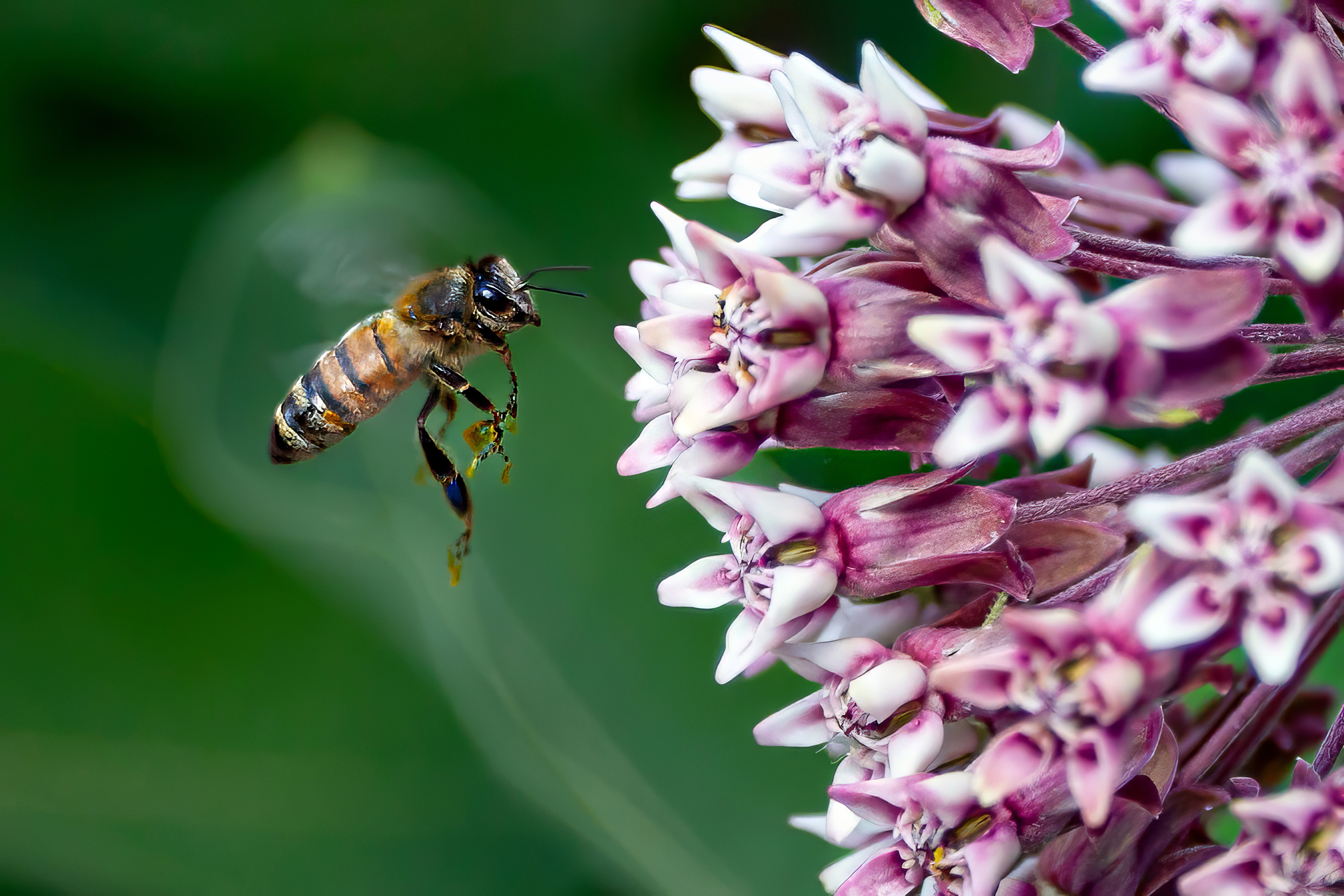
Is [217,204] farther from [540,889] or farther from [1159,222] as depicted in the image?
[1159,222]

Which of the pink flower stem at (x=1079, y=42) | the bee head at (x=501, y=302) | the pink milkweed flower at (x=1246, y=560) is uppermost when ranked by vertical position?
the bee head at (x=501, y=302)

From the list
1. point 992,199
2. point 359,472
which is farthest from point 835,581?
point 359,472

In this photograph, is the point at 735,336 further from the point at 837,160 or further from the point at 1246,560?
the point at 1246,560

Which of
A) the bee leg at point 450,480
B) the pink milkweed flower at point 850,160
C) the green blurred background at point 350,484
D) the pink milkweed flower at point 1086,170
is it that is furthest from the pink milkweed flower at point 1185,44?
the bee leg at point 450,480

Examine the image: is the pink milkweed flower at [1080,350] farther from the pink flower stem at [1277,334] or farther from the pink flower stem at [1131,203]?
the pink flower stem at [1131,203]

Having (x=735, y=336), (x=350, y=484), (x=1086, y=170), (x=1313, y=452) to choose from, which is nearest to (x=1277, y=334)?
(x=1313, y=452)

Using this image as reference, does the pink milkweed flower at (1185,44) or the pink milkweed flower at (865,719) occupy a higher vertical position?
the pink milkweed flower at (1185,44)
